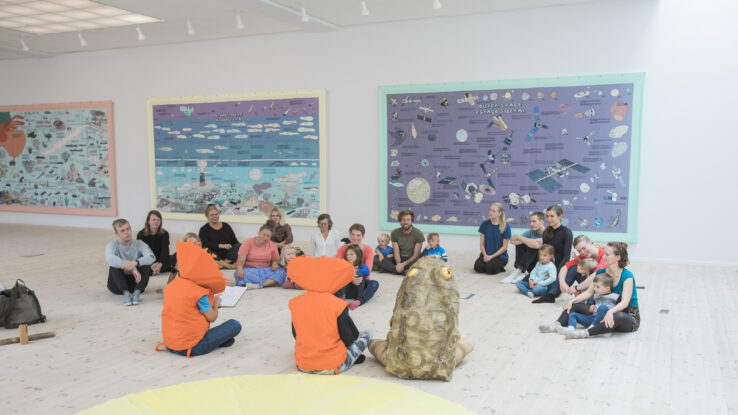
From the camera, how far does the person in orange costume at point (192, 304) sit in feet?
15.1

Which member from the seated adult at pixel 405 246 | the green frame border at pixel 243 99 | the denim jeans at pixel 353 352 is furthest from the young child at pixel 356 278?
the green frame border at pixel 243 99

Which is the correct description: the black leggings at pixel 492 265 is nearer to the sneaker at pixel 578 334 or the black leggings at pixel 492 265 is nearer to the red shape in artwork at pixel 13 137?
the sneaker at pixel 578 334

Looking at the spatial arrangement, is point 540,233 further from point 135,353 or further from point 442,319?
point 135,353

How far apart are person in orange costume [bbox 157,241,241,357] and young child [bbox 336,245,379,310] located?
1981 mm

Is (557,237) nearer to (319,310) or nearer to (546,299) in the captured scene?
(546,299)

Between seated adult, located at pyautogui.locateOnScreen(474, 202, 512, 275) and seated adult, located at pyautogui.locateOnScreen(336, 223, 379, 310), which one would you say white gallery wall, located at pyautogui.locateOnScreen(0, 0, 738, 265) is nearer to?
seated adult, located at pyautogui.locateOnScreen(474, 202, 512, 275)

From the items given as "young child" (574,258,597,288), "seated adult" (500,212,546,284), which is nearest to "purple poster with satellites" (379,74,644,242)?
"seated adult" (500,212,546,284)

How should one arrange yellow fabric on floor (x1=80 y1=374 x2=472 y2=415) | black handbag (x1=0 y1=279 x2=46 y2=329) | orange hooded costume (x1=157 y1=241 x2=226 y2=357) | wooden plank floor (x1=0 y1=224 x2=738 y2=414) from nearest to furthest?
yellow fabric on floor (x1=80 y1=374 x2=472 y2=415), wooden plank floor (x1=0 y1=224 x2=738 y2=414), orange hooded costume (x1=157 y1=241 x2=226 y2=357), black handbag (x1=0 y1=279 x2=46 y2=329)

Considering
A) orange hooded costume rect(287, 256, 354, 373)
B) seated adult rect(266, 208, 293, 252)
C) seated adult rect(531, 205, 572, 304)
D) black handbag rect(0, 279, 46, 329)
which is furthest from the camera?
seated adult rect(266, 208, 293, 252)

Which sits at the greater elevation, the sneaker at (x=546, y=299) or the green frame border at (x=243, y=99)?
the green frame border at (x=243, y=99)

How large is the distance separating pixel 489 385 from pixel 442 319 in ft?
1.95

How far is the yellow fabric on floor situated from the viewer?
3645mm

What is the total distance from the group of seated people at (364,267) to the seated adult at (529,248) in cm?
1

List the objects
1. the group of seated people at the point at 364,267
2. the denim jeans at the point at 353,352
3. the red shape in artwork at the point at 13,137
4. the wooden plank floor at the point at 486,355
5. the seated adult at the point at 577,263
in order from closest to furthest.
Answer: the wooden plank floor at the point at 486,355 < the denim jeans at the point at 353,352 < the group of seated people at the point at 364,267 < the seated adult at the point at 577,263 < the red shape in artwork at the point at 13,137
